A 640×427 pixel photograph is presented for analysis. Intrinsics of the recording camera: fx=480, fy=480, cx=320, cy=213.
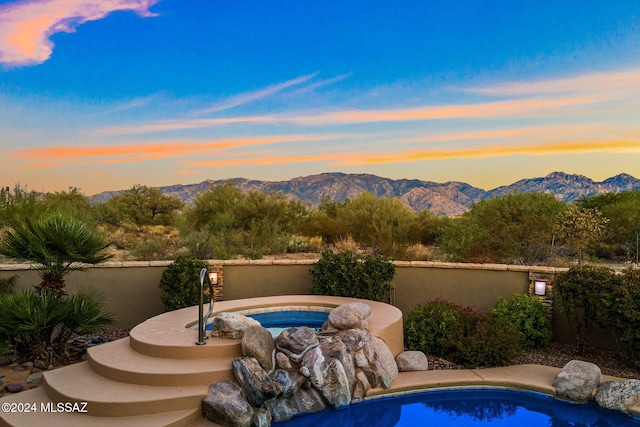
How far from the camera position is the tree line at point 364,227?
15.3 meters

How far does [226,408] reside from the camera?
521 cm

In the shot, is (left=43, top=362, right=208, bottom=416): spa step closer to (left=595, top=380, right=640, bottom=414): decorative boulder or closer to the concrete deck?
the concrete deck

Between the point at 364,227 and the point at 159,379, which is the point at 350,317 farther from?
the point at 364,227

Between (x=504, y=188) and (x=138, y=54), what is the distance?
13.4m

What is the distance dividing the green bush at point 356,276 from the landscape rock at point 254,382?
3.83 metres

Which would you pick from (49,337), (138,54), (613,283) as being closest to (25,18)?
(138,54)

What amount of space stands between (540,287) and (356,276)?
327 centimetres

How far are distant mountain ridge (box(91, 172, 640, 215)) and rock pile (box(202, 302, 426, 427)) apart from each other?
15494 mm

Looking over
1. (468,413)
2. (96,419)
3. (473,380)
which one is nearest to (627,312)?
(473,380)

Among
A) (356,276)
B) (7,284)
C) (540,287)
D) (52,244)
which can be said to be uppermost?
(52,244)

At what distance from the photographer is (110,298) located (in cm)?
927

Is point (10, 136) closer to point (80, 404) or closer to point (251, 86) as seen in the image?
point (251, 86)

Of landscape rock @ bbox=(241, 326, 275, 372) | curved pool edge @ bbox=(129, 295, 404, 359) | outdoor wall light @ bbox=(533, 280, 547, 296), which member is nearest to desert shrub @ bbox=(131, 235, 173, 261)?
curved pool edge @ bbox=(129, 295, 404, 359)

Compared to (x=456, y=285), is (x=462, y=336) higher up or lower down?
lower down
